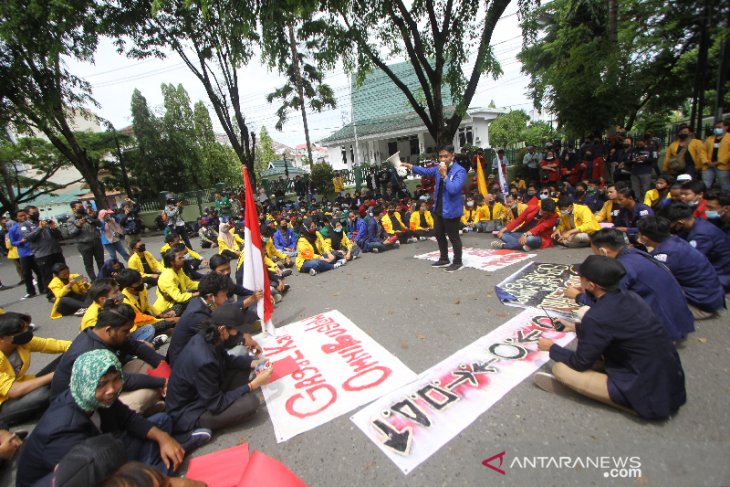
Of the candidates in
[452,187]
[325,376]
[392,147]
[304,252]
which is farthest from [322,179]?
[325,376]

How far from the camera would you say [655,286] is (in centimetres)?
295

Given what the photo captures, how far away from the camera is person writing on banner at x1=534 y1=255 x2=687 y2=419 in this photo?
89.4 inches

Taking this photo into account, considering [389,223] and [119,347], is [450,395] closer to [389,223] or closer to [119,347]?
[119,347]

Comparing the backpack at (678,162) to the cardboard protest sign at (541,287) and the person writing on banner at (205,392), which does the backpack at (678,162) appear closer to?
the cardboard protest sign at (541,287)

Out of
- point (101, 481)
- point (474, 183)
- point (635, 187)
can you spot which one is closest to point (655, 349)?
point (101, 481)

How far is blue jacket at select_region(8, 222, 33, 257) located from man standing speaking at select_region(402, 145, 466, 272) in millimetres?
8230

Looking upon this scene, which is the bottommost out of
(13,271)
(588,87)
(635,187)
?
(13,271)

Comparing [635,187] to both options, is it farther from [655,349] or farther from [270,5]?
[270,5]

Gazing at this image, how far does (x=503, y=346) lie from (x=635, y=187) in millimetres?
7464

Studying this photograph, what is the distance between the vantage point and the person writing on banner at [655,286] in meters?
2.95

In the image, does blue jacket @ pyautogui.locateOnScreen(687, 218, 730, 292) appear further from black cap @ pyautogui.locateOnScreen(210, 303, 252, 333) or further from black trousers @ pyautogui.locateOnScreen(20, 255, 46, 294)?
black trousers @ pyautogui.locateOnScreen(20, 255, 46, 294)

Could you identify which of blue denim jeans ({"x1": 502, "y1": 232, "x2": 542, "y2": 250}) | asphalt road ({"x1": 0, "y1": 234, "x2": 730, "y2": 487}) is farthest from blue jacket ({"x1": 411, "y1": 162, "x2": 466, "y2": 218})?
asphalt road ({"x1": 0, "y1": 234, "x2": 730, "y2": 487})

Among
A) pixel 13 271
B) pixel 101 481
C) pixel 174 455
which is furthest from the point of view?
Result: pixel 13 271

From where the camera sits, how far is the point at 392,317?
4.62 meters
